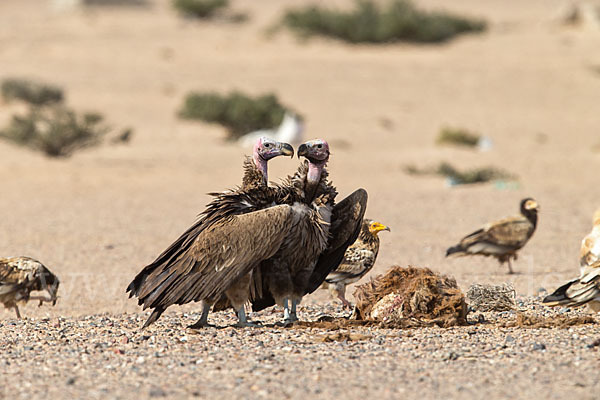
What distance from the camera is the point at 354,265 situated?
9281 millimetres

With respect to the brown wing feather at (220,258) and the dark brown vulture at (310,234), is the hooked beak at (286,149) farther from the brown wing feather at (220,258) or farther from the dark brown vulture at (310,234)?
the brown wing feather at (220,258)

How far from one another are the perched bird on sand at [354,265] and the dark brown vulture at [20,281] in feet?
8.81

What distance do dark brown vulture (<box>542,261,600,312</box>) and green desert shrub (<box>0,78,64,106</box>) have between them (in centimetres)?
2178

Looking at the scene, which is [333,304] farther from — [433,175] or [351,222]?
[433,175]

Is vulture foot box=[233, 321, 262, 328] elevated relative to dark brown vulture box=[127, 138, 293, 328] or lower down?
lower down

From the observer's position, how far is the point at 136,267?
12180mm

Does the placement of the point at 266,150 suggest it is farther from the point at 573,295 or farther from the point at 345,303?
the point at 573,295

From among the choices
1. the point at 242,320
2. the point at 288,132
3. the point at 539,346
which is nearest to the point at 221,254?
the point at 242,320

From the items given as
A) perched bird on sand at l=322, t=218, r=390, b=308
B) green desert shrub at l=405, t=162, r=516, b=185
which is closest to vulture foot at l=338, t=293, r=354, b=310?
perched bird on sand at l=322, t=218, r=390, b=308

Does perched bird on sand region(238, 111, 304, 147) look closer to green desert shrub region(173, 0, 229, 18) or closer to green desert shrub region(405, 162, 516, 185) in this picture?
green desert shrub region(405, 162, 516, 185)

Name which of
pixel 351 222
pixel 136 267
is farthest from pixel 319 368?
pixel 136 267

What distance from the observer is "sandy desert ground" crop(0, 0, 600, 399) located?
6.33 meters

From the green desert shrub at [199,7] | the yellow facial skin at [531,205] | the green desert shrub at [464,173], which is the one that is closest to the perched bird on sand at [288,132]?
the green desert shrub at [464,173]

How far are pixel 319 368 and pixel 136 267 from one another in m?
6.18
